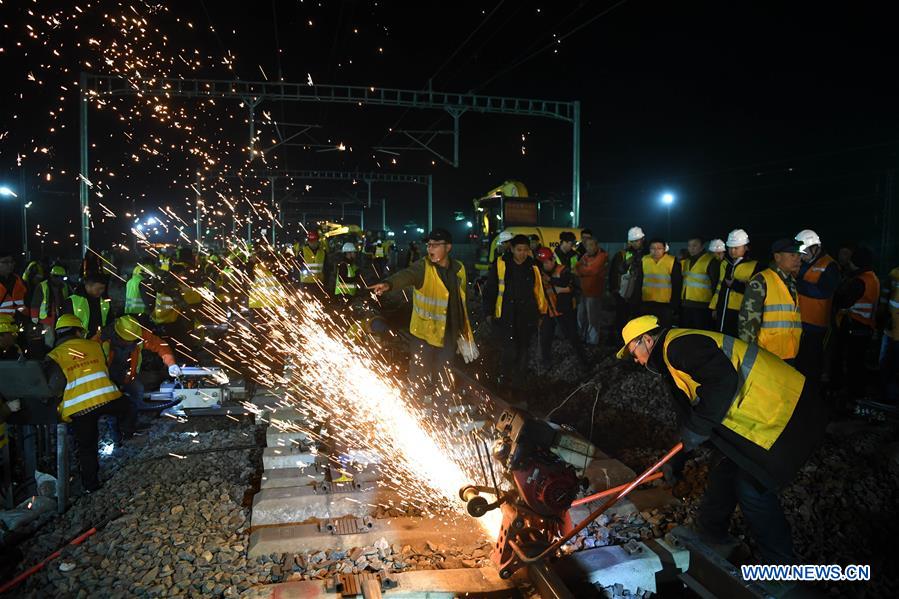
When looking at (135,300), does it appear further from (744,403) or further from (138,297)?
(744,403)

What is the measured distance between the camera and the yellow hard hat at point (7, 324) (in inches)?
257

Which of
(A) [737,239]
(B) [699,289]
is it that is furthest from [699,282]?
(A) [737,239]

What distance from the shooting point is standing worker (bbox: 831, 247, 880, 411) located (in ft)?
21.5

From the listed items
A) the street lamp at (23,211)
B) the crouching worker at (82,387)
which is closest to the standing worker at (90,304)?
the crouching worker at (82,387)

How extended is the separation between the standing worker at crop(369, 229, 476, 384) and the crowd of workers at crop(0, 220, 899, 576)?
14mm

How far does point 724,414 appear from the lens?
3012 mm

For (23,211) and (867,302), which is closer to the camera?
(867,302)

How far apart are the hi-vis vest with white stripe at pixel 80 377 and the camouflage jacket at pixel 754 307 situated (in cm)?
544

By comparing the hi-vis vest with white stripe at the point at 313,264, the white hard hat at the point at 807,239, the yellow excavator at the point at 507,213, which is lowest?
the hi-vis vest with white stripe at the point at 313,264

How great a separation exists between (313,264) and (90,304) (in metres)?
4.62

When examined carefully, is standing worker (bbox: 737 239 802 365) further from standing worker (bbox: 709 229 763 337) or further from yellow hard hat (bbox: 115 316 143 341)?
yellow hard hat (bbox: 115 316 143 341)

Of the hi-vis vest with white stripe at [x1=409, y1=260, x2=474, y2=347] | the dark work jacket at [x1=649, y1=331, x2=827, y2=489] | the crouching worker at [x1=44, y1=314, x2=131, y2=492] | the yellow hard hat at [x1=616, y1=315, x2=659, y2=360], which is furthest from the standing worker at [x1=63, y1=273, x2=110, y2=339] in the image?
the dark work jacket at [x1=649, y1=331, x2=827, y2=489]

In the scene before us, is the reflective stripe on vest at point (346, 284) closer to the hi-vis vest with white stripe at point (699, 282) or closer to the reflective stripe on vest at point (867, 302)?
the hi-vis vest with white stripe at point (699, 282)

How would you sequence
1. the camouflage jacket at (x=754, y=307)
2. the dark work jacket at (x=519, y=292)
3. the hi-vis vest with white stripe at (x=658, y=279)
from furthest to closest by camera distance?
the hi-vis vest with white stripe at (x=658, y=279), the dark work jacket at (x=519, y=292), the camouflage jacket at (x=754, y=307)
